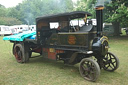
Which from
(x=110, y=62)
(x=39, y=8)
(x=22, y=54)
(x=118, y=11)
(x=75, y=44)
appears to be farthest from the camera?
(x=39, y=8)

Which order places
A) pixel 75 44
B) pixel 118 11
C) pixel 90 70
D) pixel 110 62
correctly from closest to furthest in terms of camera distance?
pixel 90 70 → pixel 75 44 → pixel 110 62 → pixel 118 11

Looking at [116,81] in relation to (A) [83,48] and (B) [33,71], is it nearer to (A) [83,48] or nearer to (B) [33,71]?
(A) [83,48]

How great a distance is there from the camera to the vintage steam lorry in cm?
421

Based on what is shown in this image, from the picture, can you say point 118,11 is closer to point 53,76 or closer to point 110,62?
point 110,62

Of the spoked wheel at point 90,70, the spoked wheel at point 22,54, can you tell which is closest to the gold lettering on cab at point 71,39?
the spoked wheel at point 90,70

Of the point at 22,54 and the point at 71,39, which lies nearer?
the point at 71,39

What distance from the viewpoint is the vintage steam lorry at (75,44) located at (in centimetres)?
421

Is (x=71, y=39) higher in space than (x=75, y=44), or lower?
higher

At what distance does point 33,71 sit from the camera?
5.08 metres

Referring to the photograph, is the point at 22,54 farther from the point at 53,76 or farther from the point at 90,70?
the point at 90,70

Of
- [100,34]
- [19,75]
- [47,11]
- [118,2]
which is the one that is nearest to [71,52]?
[100,34]

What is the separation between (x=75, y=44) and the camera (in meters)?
4.55

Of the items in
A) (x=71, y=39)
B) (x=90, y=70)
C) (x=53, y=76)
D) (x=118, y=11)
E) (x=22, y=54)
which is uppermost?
(x=118, y=11)

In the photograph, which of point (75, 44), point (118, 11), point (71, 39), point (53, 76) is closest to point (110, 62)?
point (75, 44)
